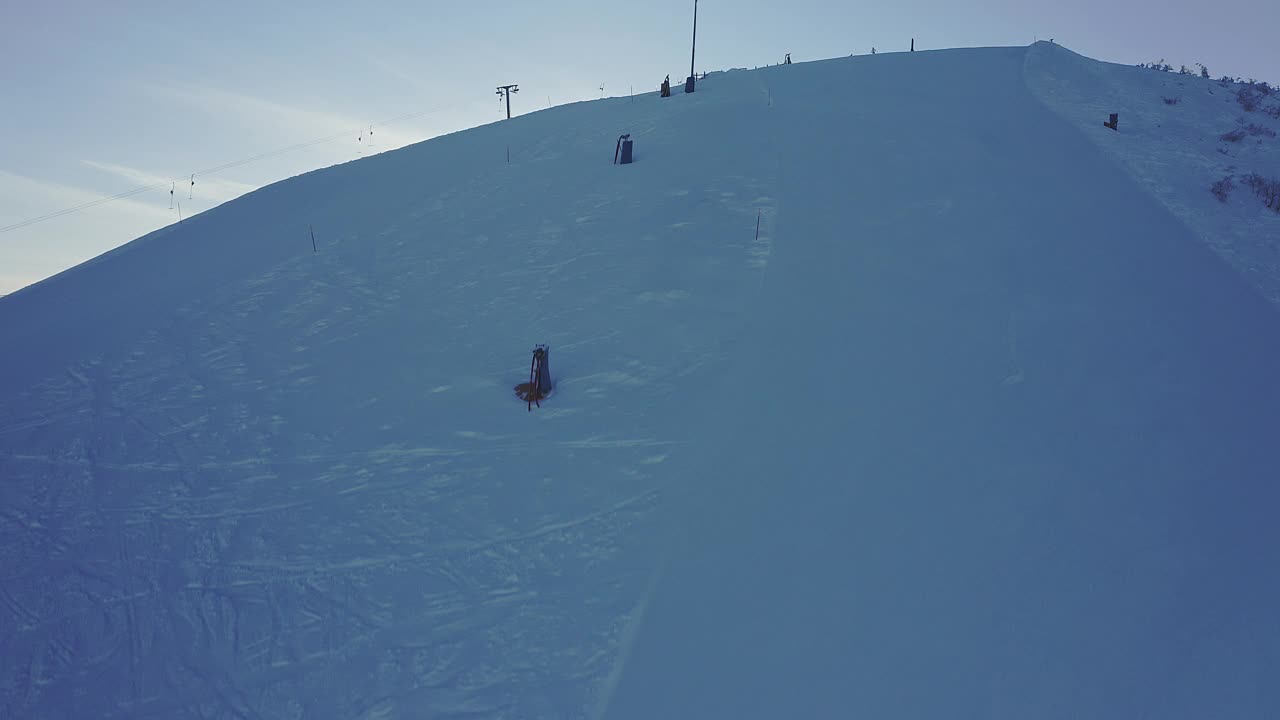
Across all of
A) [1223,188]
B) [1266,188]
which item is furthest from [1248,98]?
[1223,188]

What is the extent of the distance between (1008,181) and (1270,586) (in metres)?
8.97

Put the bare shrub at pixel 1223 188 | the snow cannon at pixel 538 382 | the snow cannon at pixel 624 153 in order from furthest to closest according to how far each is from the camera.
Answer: the snow cannon at pixel 624 153, the bare shrub at pixel 1223 188, the snow cannon at pixel 538 382

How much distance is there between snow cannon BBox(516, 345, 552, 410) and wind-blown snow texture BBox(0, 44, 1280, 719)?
22cm

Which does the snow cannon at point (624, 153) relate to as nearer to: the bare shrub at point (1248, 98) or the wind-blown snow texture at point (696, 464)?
the wind-blown snow texture at point (696, 464)

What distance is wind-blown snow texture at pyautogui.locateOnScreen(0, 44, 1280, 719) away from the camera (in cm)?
643

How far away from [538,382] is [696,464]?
8.58 feet

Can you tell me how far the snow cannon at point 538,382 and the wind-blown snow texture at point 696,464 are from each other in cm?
22

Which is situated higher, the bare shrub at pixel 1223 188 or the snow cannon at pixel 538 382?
the bare shrub at pixel 1223 188

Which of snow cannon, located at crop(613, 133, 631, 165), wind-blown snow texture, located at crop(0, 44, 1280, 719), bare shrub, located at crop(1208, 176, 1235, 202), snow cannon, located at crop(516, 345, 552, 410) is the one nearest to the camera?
wind-blown snow texture, located at crop(0, 44, 1280, 719)

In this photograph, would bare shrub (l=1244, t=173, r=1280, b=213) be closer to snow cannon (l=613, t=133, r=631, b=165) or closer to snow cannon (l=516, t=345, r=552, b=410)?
snow cannon (l=613, t=133, r=631, b=165)

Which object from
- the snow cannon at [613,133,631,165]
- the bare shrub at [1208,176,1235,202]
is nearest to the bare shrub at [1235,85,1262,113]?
the bare shrub at [1208,176,1235,202]

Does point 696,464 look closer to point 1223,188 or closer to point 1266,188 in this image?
point 1223,188

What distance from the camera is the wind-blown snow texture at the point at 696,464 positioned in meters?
6.43

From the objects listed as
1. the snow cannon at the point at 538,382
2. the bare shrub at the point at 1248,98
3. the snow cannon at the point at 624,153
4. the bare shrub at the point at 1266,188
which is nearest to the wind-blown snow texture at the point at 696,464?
the snow cannon at the point at 538,382
